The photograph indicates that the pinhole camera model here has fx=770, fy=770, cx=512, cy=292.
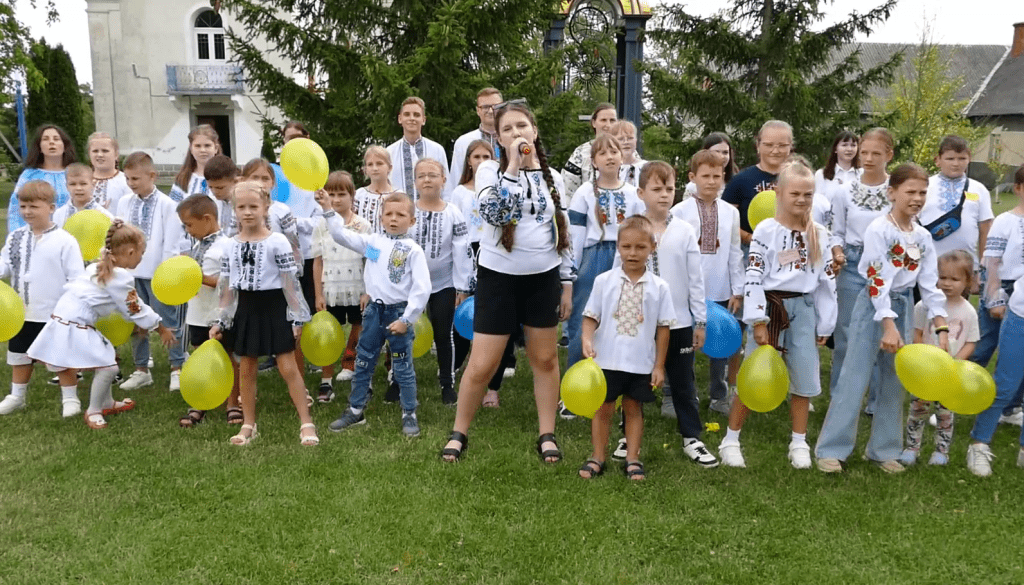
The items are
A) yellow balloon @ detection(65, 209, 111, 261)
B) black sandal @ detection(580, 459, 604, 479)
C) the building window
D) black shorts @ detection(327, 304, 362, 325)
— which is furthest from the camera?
the building window

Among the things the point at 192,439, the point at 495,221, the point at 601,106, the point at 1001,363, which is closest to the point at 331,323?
the point at 192,439

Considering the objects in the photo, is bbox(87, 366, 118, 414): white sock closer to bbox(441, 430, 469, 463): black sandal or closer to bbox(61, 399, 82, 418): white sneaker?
bbox(61, 399, 82, 418): white sneaker

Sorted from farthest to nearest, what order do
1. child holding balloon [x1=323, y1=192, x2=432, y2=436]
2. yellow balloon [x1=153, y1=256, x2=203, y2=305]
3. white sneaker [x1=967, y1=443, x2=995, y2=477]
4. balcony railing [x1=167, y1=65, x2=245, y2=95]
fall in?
balcony railing [x1=167, y1=65, x2=245, y2=95] < child holding balloon [x1=323, y1=192, x2=432, y2=436] < yellow balloon [x1=153, y1=256, x2=203, y2=305] < white sneaker [x1=967, y1=443, x2=995, y2=477]

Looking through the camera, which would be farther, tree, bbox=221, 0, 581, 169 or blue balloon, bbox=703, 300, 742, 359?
tree, bbox=221, 0, 581, 169

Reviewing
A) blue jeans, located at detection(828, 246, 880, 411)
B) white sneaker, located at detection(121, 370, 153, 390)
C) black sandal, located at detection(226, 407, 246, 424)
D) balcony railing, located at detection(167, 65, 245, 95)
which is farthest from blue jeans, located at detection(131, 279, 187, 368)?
balcony railing, located at detection(167, 65, 245, 95)

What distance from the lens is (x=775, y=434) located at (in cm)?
488

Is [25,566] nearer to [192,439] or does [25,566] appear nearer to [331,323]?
[192,439]

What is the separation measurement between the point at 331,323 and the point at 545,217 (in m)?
1.83

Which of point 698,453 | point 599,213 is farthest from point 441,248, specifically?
point 698,453

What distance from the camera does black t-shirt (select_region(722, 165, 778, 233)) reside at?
5.15m

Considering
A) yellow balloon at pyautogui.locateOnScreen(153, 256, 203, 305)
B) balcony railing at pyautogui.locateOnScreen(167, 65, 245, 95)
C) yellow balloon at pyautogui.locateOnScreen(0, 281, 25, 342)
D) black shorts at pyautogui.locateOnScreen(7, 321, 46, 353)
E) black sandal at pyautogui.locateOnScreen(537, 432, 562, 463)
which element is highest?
balcony railing at pyautogui.locateOnScreen(167, 65, 245, 95)

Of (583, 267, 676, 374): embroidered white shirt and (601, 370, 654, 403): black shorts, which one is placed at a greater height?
(583, 267, 676, 374): embroidered white shirt

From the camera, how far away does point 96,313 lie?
4.93m

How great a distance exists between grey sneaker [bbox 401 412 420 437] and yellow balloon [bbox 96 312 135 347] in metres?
1.98
